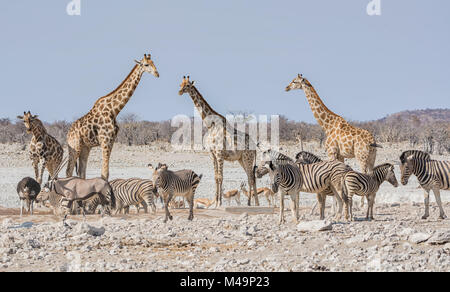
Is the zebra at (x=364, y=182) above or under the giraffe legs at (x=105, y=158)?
under

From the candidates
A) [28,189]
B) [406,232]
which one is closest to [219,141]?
[28,189]

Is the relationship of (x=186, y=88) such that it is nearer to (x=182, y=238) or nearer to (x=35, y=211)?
(x=35, y=211)

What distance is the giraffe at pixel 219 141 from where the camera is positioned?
16331mm

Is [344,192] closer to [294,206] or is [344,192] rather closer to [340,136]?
[294,206]

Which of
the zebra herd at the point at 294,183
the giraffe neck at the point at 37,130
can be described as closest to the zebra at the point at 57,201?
the zebra herd at the point at 294,183

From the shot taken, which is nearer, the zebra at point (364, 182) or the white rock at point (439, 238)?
the white rock at point (439, 238)

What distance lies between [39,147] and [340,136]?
6.80 meters

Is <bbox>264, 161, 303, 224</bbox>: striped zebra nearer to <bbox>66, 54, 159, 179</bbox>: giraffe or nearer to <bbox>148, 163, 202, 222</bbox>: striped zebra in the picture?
<bbox>148, 163, 202, 222</bbox>: striped zebra

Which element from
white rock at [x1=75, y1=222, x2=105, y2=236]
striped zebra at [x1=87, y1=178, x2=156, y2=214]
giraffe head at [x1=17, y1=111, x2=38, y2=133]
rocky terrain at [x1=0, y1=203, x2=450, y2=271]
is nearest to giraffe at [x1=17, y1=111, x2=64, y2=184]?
giraffe head at [x1=17, y1=111, x2=38, y2=133]

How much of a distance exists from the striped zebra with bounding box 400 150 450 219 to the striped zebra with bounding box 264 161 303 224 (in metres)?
2.77

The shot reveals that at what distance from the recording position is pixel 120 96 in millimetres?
16344

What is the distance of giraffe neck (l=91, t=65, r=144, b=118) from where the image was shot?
1625 cm

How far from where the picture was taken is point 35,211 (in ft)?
53.2

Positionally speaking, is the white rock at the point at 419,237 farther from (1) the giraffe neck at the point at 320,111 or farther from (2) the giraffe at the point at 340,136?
(1) the giraffe neck at the point at 320,111
